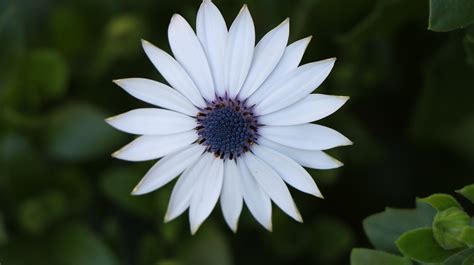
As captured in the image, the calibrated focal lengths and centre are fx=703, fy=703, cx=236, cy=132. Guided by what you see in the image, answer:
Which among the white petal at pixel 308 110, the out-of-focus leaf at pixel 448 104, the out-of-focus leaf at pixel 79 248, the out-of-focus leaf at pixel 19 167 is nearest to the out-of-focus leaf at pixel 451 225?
the white petal at pixel 308 110

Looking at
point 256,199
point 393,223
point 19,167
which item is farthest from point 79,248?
point 393,223

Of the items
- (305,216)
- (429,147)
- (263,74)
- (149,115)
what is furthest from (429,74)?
(149,115)

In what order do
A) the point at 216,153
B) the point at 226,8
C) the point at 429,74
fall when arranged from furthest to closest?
the point at 226,8 < the point at 429,74 < the point at 216,153

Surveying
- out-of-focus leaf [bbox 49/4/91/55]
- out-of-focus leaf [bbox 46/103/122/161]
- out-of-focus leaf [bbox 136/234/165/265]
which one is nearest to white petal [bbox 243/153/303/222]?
out-of-focus leaf [bbox 136/234/165/265]

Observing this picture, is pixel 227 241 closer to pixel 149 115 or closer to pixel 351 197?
pixel 351 197

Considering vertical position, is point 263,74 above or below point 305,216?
above

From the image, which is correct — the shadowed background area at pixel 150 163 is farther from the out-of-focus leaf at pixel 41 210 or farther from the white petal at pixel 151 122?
the white petal at pixel 151 122

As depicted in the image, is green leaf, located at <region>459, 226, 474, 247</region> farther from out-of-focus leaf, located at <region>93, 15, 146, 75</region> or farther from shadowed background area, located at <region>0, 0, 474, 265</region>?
out-of-focus leaf, located at <region>93, 15, 146, 75</region>
